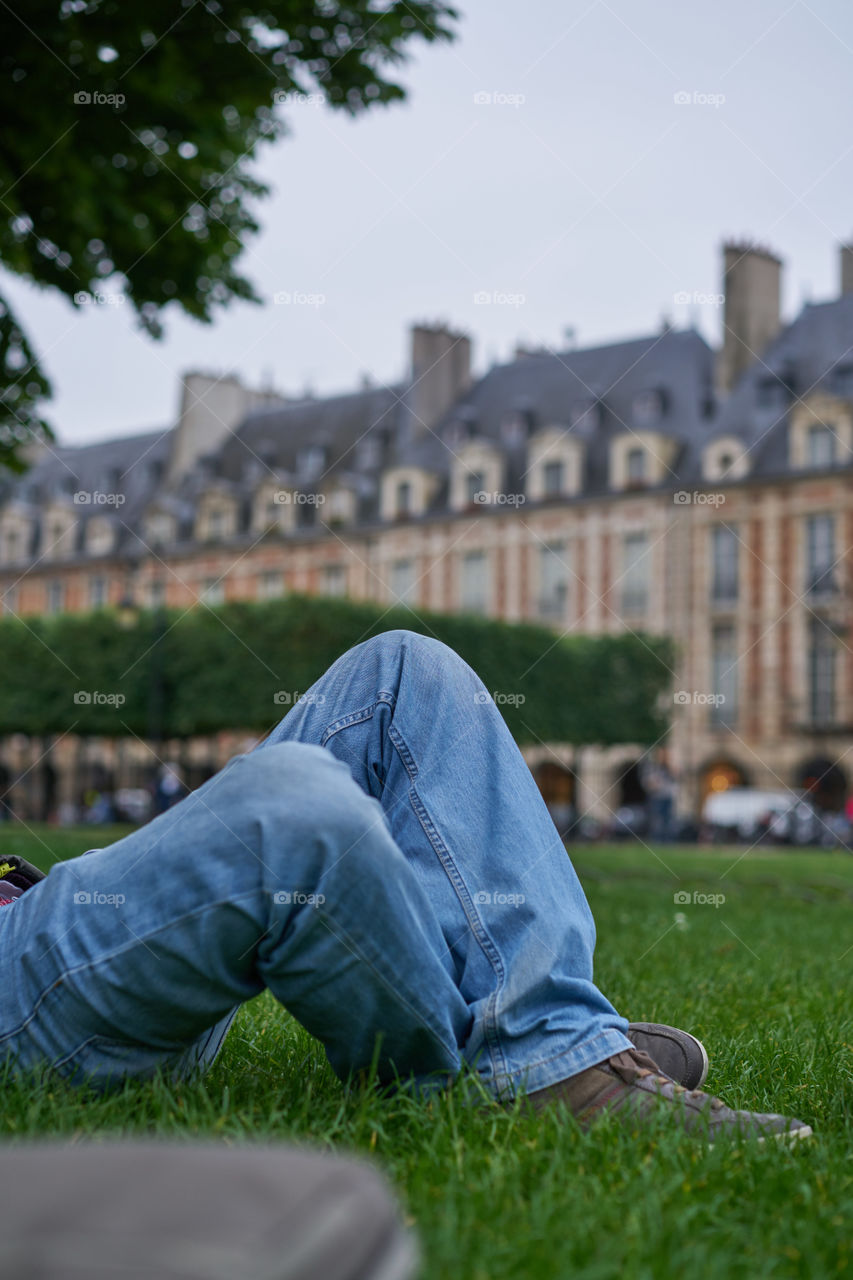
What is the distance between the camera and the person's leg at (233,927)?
1.82 m

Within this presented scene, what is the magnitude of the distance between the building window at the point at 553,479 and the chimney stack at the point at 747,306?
5471 mm

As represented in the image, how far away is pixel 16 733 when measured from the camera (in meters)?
38.2

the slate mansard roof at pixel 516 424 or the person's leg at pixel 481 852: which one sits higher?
the slate mansard roof at pixel 516 424

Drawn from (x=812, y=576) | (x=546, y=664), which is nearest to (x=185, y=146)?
(x=546, y=664)

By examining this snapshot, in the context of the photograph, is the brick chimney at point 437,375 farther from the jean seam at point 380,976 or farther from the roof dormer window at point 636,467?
the jean seam at point 380,976

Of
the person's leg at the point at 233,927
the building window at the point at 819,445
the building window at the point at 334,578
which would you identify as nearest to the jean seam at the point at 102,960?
the person's leg at the point at 233,927

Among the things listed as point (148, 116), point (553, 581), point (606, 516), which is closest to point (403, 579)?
point (553, 581)

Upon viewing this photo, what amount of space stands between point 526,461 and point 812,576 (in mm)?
10263

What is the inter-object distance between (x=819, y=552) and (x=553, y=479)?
8.76 meters

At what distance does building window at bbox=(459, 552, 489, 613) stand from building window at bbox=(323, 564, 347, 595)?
5152 mm

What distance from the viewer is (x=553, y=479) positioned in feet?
138

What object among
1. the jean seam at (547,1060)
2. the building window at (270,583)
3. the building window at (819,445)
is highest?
the building window at (819,445)

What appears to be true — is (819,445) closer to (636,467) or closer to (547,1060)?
(636,467)

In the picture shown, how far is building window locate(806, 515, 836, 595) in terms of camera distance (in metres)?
36.9
